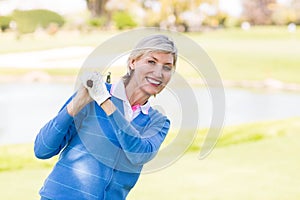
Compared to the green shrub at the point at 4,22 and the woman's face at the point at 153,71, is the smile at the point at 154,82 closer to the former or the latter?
the woman's face at the point at 153,71

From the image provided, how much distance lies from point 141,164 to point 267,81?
44.6 ft

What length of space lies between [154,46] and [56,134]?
0.86 feet

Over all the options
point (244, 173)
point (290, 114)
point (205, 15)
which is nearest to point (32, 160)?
point (244, 173)

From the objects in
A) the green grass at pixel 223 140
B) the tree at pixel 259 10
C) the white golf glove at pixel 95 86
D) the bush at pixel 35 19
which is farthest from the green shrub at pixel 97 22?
the white golf glove at pixel 95 86

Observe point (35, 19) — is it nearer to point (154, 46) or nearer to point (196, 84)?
point (196, 84)

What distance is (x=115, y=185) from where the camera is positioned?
141 cm

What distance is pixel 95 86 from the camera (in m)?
1.27

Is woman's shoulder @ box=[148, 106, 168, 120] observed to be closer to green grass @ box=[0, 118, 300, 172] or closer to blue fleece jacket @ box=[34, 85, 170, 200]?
blue fleece jacket @ box=[34, 85, 170, 200]

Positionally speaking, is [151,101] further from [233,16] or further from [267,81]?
[233,16]

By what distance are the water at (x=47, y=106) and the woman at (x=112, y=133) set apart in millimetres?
5766

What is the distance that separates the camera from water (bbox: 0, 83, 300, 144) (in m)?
8.55

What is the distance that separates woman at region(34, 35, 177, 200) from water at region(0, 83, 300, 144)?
5.77 meters

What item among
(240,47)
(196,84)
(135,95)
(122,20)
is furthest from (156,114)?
(122,20)

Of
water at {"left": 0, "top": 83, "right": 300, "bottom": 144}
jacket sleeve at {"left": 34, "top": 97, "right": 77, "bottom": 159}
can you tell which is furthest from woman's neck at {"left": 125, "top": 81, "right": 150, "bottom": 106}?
water at {"left": 0, "top": 83, "right": 300, "bottom": 144}
